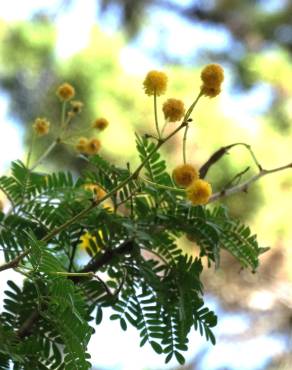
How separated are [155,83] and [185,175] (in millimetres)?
81

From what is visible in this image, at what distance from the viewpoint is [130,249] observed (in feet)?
1.73

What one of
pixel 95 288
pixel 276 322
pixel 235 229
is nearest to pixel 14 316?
pixel 95 288

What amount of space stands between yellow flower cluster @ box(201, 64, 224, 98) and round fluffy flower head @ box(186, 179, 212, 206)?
0.23ft

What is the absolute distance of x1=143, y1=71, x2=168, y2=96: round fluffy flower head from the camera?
19.0 inches

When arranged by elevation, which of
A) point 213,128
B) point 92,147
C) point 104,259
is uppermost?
point 213,128

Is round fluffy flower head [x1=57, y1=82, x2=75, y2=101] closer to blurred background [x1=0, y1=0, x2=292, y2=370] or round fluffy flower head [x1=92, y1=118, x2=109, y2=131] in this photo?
round fluffy flower head [x1=92, y1=118, x2=109, y2=131]

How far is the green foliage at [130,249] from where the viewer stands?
0.51 meters

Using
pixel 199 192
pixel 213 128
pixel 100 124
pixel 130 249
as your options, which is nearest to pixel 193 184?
pixel 199 192

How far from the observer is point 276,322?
10.2 ft

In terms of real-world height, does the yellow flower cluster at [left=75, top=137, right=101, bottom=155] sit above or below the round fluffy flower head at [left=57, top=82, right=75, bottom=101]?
below

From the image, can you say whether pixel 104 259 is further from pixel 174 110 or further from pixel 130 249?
pixel 174 110

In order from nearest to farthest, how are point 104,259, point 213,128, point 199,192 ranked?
point 199,192, point 104,259, point 213,128

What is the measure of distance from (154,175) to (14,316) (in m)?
0.17

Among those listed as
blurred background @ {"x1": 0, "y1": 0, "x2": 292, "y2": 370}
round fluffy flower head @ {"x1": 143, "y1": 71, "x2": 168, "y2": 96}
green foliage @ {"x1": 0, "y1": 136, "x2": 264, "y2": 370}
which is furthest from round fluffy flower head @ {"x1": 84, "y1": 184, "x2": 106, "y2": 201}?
blurred background @ {"x1": 0, "y1": 0, "x2": 292, "y2": 370}
